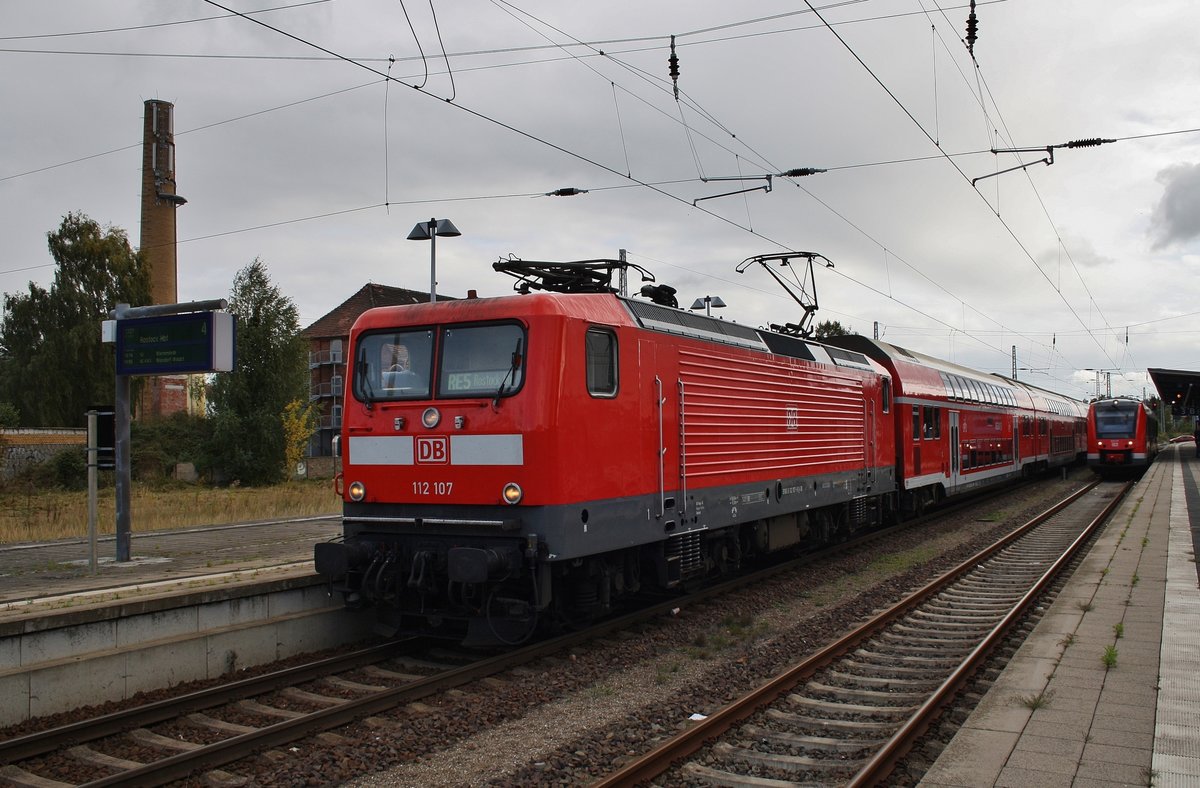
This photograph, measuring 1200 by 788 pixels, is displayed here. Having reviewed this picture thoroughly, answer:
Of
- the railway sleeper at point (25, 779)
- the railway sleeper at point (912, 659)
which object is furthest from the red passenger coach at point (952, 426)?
the railway sleeper at point (25, 779)

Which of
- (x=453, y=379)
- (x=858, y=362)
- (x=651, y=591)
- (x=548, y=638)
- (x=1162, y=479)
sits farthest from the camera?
(x=1162, y=479)

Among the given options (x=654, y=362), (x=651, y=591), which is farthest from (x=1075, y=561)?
(x=654, y=362)

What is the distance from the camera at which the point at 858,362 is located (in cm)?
1645

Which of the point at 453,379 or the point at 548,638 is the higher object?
the point at 453,379

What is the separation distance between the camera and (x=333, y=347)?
6275cm

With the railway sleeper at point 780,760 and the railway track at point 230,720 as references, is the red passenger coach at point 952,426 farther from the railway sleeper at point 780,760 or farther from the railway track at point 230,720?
the railway sleeper at point 780,760

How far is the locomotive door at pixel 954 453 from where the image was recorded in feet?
72.1

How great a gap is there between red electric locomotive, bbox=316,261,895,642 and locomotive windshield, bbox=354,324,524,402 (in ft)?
0.05

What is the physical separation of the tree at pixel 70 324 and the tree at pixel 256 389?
8677 millimetres

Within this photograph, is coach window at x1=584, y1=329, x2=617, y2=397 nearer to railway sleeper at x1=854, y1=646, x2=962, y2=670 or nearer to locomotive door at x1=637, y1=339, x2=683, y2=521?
locomotive door at x1=637, y1=339, x2=683, y2=521

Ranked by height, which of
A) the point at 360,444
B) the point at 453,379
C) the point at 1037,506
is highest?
the point at 453,379

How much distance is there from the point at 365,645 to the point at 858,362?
10322 mm

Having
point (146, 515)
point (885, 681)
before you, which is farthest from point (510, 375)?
point (146, 515)

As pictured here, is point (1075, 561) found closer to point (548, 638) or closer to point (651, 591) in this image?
point (651, 591)
